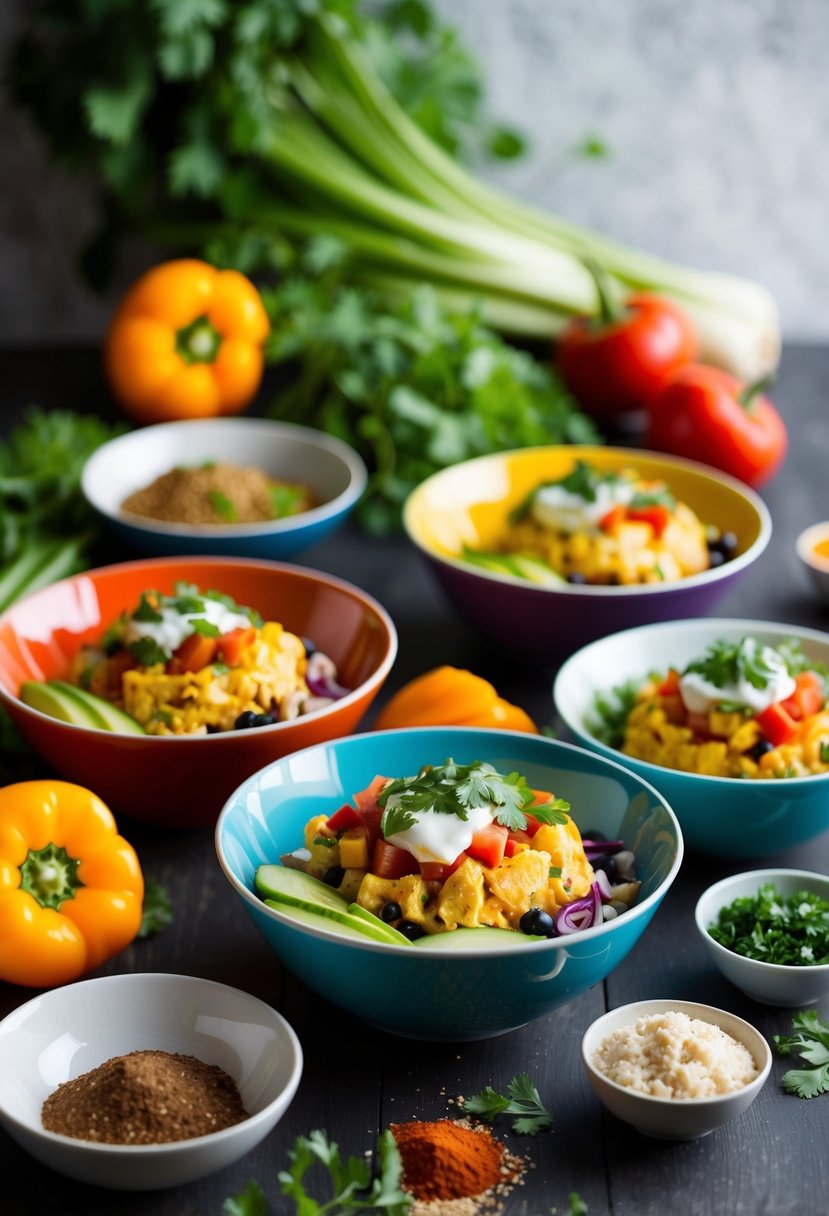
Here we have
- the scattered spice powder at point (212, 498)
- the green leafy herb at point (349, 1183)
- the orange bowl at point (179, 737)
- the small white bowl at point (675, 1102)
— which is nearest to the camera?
the green leafy herb at point (349, 1183)

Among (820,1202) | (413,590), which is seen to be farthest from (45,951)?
(413,590)

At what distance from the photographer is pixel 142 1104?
188 cm

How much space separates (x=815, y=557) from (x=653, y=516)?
0.53 m

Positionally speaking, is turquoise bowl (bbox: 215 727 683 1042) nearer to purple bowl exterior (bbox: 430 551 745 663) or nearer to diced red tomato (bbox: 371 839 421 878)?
diced red tomato (bbox: 371 839 421 878)

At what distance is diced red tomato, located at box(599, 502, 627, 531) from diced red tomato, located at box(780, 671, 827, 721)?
0.74 m

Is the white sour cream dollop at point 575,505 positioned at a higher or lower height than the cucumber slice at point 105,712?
higher

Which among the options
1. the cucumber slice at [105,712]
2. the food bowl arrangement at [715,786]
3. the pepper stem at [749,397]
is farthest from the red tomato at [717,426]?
the cucumber slice at [105,712]

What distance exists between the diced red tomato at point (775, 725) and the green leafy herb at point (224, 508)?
5.16 ft

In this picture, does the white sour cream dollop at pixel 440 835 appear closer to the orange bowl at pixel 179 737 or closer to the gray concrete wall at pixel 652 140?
the orange bowl at pixel 179 737

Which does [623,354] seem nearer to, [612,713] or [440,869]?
[612,713]

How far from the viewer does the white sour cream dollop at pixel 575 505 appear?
3.32 metres

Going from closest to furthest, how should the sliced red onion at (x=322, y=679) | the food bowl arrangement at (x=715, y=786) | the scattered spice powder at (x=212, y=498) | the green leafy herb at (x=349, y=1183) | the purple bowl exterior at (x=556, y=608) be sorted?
the green leafy herb at (x=349, y=1183)
the food bowl arrangement at (x=715, y=786)
the sliced red onion at (x=322, y=679)
the purple bowl exterior at (x=556, y=608)
the scattered spice powder at (x=212, y=498)

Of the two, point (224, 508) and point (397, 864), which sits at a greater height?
point (397, 864)

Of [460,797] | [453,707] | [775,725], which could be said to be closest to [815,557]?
[775,725]
